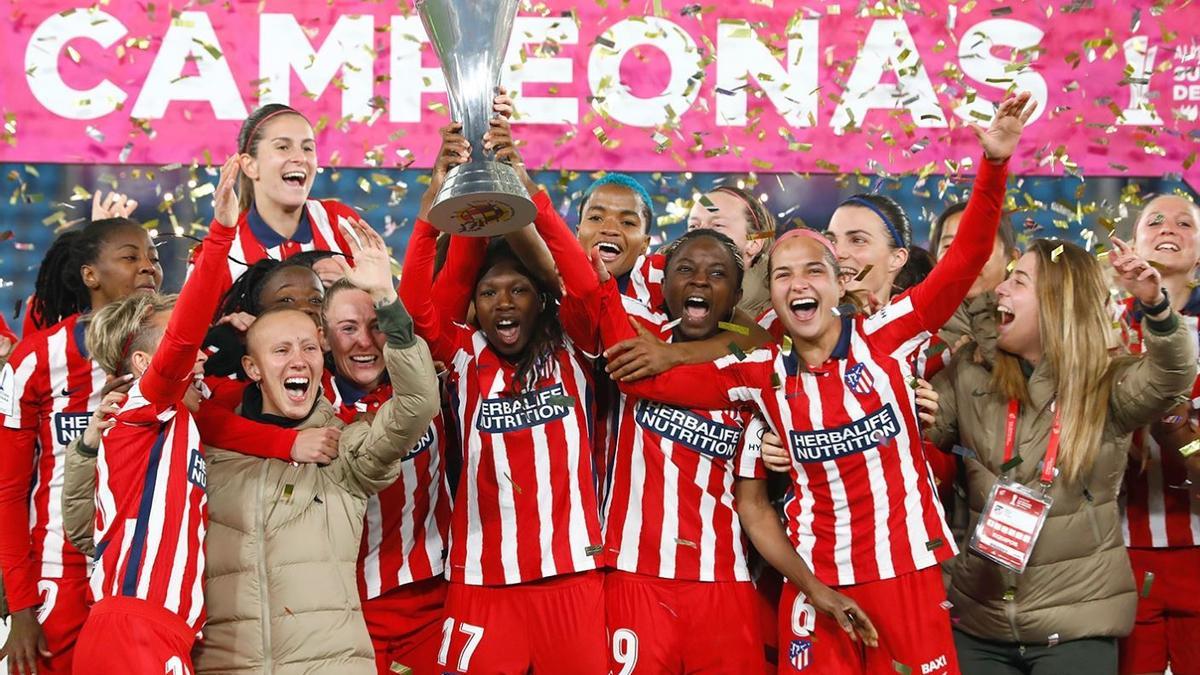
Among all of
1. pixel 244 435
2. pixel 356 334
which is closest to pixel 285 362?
pixel 244 435

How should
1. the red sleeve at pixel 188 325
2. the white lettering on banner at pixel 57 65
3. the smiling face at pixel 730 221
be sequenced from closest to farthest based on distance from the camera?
the red sleeve at pixel 188 325, the smiling face at pixel 730 221, the white lettering on banner at pixel 57 65

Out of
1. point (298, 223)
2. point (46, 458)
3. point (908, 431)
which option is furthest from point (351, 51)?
point (908, 431)

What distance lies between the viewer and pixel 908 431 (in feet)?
10.8

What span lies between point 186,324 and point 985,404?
6.76 ft

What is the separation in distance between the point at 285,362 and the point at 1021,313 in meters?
1.93

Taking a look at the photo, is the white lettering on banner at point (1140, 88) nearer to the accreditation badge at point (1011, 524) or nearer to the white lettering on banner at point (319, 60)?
the accreditation badge at point (1011, 524)

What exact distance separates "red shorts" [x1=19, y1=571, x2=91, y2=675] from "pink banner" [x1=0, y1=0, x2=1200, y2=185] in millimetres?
2593

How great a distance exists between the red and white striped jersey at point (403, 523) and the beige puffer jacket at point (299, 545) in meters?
0.37

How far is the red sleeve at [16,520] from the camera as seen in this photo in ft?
11.7

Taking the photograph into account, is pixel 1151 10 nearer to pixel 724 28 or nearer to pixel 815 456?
pixel 724 28

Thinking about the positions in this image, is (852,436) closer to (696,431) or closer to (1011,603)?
(696,431)

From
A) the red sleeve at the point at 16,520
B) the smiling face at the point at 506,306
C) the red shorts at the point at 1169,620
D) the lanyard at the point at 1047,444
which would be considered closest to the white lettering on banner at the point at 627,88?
the smiling face at the point at 506,306

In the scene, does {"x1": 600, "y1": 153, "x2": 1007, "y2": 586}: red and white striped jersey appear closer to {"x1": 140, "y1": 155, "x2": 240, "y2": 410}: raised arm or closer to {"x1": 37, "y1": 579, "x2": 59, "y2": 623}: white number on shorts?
{"x1": 140, "y1": 155, "x2": 240, "y2": 410}: raised arm

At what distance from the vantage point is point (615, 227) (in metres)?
3.94
